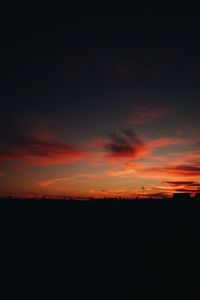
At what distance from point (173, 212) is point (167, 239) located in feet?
52.4

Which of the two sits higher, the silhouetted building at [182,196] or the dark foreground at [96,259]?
the silhouetted building at [182,196]

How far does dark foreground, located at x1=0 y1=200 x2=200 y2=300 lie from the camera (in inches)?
660

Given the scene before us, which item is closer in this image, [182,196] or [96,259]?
[96,259]

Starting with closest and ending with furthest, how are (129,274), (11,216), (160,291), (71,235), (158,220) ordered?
(160,291)
(129,274)
(71,235)
(11,216)
(158,220)

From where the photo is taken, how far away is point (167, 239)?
90.6ft

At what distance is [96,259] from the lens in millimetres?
21156

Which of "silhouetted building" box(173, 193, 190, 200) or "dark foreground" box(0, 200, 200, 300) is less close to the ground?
"silhouetted building" box(173, 193, 190, 200)

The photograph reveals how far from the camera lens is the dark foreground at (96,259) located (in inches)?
660

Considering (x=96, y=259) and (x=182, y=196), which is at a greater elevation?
(x=182, y=196)

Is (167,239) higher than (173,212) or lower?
lower

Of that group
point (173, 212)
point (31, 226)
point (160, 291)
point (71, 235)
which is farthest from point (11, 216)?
point (173, 212)

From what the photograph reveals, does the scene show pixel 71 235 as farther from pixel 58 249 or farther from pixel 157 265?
pixel 157 265

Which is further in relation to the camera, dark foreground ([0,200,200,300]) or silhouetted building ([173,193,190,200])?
silhouetted building ([173,193,190,200])

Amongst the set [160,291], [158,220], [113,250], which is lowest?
[160,291]
